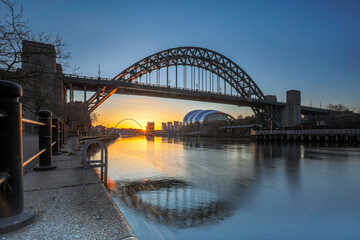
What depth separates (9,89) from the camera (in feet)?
4.55

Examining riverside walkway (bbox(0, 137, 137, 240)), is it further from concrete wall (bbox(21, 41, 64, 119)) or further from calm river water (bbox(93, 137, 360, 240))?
concrete wall (bbox(21, 41, 64, 119))

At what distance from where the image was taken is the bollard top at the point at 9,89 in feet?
4.46

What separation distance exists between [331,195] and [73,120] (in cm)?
3286

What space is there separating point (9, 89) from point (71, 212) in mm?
1074

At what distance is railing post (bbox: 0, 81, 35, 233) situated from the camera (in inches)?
54.8

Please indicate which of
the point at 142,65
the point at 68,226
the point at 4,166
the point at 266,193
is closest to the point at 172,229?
the point at 68,226

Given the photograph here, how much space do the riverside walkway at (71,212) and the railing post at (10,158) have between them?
0.09m

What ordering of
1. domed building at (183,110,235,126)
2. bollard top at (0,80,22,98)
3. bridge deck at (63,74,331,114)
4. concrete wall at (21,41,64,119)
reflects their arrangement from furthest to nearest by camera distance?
domed building at (183,110,235,126), bridge deck at (63,74,331,114), concrete wall at (21,41,64,119), bollard top at (0,80,22,98)

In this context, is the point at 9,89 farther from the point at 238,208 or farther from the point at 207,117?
the point at 207,117

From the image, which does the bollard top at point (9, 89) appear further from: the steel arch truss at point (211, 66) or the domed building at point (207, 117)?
the domed building at point (207, 117)

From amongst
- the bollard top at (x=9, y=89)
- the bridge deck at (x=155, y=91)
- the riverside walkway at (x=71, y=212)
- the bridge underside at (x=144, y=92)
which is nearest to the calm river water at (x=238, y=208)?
the riverside walkway at (x=71, y=212)

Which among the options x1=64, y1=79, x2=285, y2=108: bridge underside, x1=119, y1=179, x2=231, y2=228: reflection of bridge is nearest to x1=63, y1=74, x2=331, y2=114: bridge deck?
x1=64, y1=79, x2=285, y2=108: bridge underside

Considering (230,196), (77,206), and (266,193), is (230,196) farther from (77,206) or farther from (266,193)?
(77,206)

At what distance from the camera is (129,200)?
5012 millimetres
